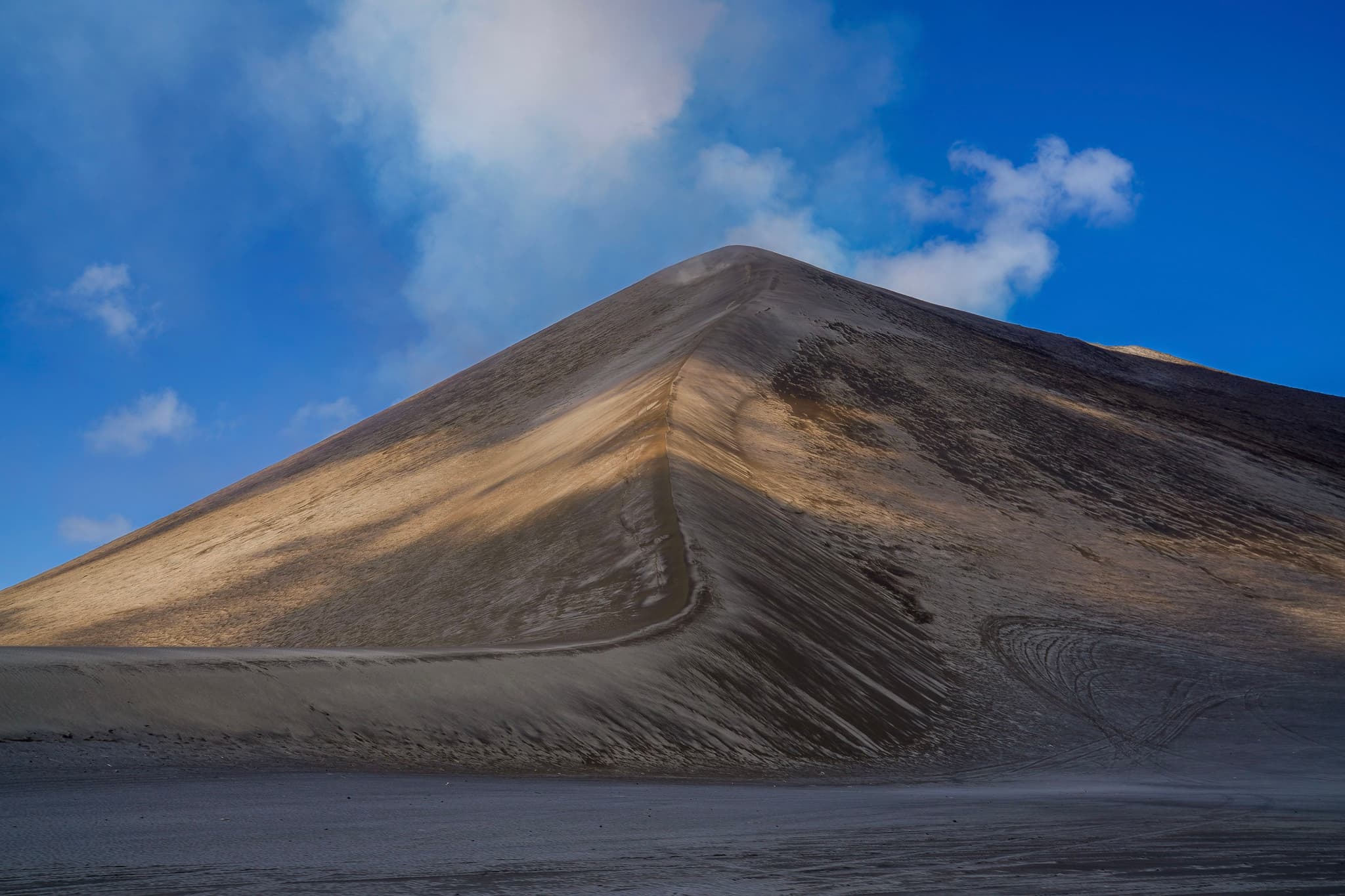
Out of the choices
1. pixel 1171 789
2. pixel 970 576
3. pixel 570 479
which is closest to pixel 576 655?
pixel 1171 789

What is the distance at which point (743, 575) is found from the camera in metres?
18.3

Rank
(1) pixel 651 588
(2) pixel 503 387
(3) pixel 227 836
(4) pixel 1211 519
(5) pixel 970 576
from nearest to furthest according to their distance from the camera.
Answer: (3) pixel 227 836
(1) pixel 651 588
(5) pixel 970 576
(4) pixel 1211 519
(2) pixel 503 387

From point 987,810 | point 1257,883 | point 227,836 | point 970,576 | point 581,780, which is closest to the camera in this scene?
point 1257,883

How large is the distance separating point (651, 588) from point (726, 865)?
12449 mm

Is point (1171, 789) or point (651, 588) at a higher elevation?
point (651, 588)

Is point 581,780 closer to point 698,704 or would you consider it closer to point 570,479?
point 698,704

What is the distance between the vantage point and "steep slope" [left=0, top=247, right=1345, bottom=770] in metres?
11.8

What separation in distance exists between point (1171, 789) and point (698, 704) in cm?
593

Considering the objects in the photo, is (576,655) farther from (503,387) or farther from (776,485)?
(503,387)

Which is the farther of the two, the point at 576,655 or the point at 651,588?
the point at 651,588

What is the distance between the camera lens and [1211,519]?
33.7 meters

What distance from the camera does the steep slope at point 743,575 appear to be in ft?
38.5

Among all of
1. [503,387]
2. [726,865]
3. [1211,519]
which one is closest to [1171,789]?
[726,865]

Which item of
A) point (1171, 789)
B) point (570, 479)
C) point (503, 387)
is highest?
point (503, 387)
